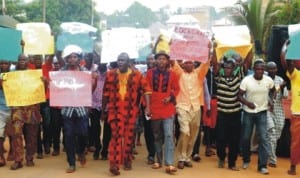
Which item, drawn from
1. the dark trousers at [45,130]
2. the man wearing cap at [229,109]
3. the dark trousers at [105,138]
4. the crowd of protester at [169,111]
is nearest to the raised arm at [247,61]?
the crowd of protester at [169,111]

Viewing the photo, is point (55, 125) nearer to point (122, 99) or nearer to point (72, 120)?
point (72, 120)

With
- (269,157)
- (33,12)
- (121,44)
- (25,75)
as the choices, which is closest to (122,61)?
(121,44)

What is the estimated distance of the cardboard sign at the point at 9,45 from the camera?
744cm

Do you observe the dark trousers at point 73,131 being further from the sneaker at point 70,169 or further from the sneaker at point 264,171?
the sneaker at point 264,171

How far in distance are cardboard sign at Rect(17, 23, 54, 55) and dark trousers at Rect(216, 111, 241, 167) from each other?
2.80m

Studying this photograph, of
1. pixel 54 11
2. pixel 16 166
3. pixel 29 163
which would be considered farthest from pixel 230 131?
pixel 54 11

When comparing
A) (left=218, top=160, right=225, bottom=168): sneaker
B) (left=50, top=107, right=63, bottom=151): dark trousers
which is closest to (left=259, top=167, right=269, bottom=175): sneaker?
(left=218, top=160, right=225, bottom=168): sneaker

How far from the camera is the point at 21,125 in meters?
7.59

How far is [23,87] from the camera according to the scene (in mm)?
7496

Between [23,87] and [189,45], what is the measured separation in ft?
7.88

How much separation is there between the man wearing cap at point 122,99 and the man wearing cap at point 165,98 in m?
0.14

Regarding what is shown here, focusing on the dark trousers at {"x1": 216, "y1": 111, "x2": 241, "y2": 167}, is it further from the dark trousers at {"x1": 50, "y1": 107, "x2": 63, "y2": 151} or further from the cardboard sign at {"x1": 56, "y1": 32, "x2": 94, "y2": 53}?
the dark trousers at {"x1": 50, "y1": 107, "x2": 63, "y2": 151}

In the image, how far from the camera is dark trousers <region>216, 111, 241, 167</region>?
767 centimetres

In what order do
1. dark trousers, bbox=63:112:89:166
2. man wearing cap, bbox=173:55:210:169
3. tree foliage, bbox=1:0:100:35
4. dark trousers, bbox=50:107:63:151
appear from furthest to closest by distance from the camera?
tree foliage, bbox=1:0:100:35 < dark trousers, bbox=50:107:63:151 < man wearing cap, bbox=173:55:210:169 < dark trousers, bbox=63:112:89:166
